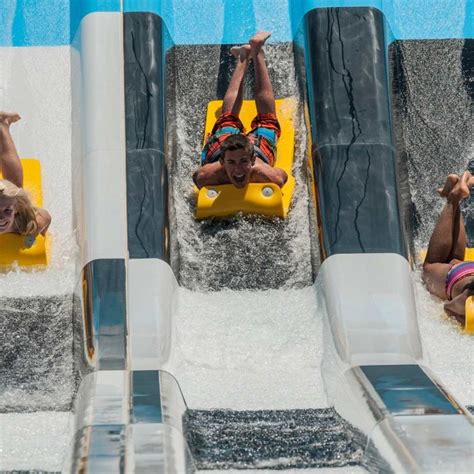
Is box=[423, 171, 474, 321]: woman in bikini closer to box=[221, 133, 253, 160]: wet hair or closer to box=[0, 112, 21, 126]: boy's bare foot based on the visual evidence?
box=[221, 133, 253, 160]: wet hair

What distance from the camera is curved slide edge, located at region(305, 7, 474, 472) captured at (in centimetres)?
236

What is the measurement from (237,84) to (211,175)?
480 mm

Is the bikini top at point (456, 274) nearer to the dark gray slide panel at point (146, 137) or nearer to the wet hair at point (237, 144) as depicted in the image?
the wet hair at point (237, 144)

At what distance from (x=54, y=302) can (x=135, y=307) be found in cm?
31

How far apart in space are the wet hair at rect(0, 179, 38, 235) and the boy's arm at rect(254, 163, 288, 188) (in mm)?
739

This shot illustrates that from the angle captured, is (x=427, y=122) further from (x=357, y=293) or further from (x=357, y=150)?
(x=357, y=293)

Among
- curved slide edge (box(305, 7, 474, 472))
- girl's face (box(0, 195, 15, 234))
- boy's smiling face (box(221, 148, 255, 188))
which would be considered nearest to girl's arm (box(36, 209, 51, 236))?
girl's face (box(0, 195, 15, 234))

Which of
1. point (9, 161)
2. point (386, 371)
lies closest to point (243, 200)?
point (9, 161)

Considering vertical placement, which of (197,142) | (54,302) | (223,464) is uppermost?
(197,142)

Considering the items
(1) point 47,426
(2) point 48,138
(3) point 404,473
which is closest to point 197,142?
(2) point 48,138

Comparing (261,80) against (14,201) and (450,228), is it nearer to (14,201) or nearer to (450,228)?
(450,228)

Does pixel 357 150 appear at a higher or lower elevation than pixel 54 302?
A: higher

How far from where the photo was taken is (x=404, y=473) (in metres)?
2.17

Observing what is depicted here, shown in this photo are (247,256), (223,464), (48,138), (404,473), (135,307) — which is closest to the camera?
(404,473)
